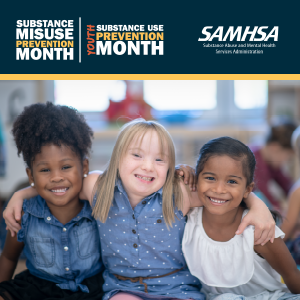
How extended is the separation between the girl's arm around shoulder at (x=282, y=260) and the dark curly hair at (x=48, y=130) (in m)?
0.49

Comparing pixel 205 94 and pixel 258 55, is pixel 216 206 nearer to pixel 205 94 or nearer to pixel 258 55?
pixel 258 55

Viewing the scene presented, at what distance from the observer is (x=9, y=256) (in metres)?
0.87

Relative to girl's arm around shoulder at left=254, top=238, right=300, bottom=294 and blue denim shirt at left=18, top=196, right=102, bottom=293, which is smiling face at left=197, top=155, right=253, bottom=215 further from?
blue denim shirt at left=18, top=196, right=102, bottom=293

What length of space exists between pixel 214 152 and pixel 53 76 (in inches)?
18.7

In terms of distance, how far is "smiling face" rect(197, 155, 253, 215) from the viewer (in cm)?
74

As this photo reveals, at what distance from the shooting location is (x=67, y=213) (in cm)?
85

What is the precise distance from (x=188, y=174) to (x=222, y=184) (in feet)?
0.32

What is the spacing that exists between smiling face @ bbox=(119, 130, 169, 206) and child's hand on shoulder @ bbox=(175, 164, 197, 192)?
0.04 meters

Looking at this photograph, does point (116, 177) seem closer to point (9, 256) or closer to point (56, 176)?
point (56, 176)

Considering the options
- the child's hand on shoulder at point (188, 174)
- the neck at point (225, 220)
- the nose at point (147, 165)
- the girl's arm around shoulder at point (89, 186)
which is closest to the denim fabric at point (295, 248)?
the neck at point (225, 220)

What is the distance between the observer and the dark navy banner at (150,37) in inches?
33.3

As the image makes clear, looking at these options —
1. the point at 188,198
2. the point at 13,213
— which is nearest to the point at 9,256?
the point at 13,213

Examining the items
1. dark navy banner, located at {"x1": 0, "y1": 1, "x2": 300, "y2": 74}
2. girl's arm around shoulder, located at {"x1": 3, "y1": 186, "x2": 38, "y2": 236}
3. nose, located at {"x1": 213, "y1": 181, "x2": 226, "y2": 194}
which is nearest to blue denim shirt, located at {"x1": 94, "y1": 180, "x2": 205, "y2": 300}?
nose, located at {"x1": 213, "y1": 181, "x2": 226, "y2": 194}

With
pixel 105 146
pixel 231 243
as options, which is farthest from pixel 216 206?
pixel 105 146
